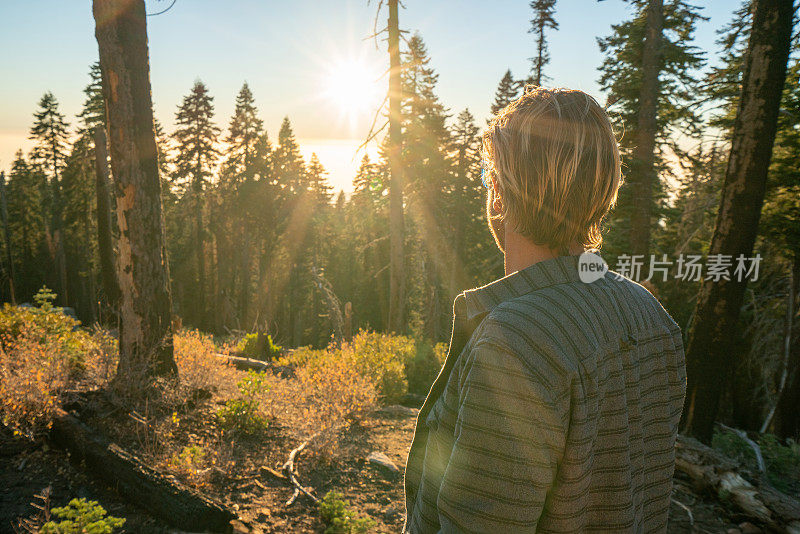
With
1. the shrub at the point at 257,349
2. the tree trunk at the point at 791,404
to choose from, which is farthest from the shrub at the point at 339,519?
the shrub at the point at 257,349

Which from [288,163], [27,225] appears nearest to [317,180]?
[288,163]

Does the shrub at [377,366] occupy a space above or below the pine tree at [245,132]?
below

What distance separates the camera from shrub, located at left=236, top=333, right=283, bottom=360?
14.4 meters

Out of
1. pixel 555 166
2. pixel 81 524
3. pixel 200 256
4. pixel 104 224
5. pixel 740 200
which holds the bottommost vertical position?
pixel 200 256

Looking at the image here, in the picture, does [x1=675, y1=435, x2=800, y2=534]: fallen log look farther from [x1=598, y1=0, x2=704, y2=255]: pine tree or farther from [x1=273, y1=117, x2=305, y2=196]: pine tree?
[x1=273, y1=117, x2=305, y2=196]: pine tree

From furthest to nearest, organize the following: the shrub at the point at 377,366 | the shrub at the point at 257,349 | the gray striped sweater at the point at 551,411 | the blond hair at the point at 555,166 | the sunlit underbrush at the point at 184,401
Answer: the shrub at the point at 257,349 → the shrub at the point at 377,366 → the sunlit underbrush at the point at 184,401 → the blond hair at the point at 555,166 → the gray striped sweater at the point at 551,411

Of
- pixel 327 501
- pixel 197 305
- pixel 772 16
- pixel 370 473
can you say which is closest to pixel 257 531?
pixel 327 501

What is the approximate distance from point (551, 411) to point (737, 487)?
5.23 m

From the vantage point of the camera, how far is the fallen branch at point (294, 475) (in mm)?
4543

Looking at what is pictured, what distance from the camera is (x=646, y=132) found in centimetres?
1404

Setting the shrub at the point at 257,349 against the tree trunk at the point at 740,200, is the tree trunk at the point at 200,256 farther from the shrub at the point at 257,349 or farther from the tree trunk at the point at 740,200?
the tree trunk at the point at 740,200

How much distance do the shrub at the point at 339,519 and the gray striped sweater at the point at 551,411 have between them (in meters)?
2.88

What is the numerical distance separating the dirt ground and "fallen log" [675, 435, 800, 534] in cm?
16

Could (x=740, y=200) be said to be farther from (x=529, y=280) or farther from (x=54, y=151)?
(x=54, y=151)
